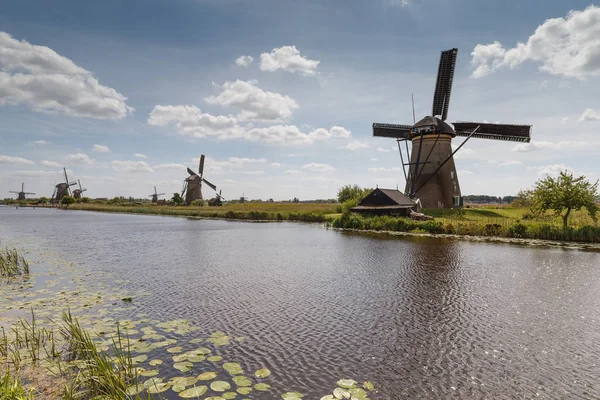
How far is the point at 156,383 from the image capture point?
6.34 metres

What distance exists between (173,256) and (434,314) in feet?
53.2

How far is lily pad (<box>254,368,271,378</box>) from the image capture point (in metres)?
6.71

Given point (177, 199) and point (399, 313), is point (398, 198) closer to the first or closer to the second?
point (399, 313)

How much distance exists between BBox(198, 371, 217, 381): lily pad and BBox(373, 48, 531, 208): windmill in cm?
3950

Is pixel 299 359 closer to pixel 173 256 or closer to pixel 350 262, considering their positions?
pixel 350 262

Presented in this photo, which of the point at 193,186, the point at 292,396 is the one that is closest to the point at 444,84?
the point at 292,396

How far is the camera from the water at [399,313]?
6.79m

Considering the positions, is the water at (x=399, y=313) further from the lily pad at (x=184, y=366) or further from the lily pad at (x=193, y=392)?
the lily pad at (x=193, y=392)

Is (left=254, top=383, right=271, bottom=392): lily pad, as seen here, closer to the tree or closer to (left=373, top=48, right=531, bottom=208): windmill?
the tree

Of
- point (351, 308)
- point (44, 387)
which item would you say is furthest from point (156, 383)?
point (351, 308)

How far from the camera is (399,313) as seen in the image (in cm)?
1050

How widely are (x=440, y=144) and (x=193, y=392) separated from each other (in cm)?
4186

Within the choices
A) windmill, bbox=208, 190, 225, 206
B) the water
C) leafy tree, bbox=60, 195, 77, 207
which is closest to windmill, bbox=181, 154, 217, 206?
windmill, bbox=208, 190, 225, 206

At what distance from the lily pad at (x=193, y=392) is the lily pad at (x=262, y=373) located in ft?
3.40
